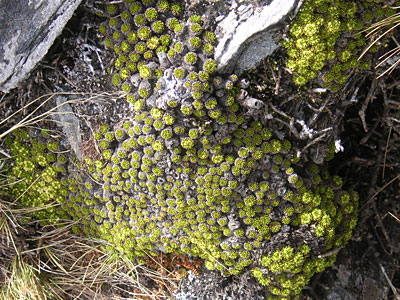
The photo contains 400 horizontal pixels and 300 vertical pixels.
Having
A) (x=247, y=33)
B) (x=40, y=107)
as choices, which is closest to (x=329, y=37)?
(x=247, y=33)

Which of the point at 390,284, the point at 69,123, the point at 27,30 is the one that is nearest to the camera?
the point at 27,30

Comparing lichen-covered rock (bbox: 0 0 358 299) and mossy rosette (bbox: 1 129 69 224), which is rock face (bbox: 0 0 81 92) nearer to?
lichen-covered rock (bbox: 0 0 358 299)

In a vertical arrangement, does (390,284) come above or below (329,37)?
below

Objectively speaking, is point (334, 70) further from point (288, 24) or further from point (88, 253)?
point (88, 253)

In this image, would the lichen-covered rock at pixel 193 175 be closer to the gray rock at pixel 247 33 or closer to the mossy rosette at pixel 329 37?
the gray rock at pixel 247 33

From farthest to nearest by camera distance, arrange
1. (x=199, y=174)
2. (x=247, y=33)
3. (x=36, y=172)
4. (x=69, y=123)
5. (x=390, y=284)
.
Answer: (x=36, y=172) < (x=390, y=284) < (x=69, y=123) < (x=199, y=174) < (x=247, y=33)

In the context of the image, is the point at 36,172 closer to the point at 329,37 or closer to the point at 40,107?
the point at 40,107

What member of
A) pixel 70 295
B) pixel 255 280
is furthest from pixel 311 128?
pixel 70 295
